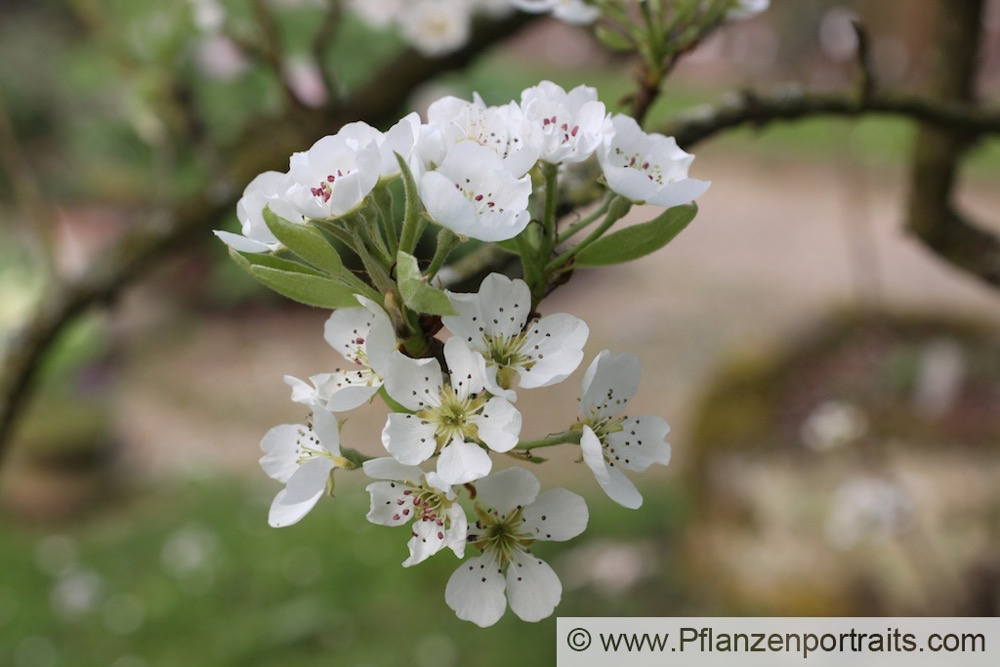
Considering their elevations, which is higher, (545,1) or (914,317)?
(545,1)

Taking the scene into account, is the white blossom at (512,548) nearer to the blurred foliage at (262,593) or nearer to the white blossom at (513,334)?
the white blossom at (513,334)

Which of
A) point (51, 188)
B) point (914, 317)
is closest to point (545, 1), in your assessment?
point (914, 317)

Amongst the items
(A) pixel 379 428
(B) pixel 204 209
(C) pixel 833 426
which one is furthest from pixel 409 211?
(A) pixel 379 428

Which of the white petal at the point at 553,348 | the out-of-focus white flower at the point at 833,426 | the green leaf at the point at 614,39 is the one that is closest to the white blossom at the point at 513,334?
the white petal at the point at 553,348

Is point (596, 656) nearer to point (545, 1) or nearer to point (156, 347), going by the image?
point (545, 1)

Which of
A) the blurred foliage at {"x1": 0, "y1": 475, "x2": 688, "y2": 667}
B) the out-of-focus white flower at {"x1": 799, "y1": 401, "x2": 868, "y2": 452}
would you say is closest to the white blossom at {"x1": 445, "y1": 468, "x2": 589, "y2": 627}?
the out-of-focus white flower at {"x1": 799, "y1": 401, "x2": 868, "y2": 452}

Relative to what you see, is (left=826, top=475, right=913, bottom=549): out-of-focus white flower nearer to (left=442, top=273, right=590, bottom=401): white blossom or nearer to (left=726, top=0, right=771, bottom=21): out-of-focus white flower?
(left=726, top=0, right=771, bottom=21): out-of-focus white flower
